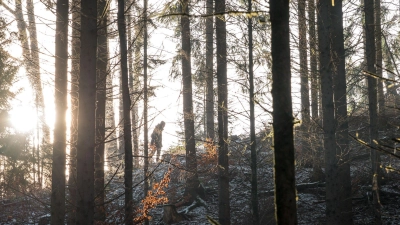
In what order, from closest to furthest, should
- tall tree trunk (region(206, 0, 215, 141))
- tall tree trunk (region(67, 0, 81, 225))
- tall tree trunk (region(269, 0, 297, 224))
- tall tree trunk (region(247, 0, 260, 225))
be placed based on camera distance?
1. tall tree trunk (region(269, 0, 297, 224))
2. tall tree trunk (region(67, 0, 81, 225))
3. tall tree trunk (region(247, 0, 260, 225))
4. tall tree trunk (region(206, 0, 215, 141))

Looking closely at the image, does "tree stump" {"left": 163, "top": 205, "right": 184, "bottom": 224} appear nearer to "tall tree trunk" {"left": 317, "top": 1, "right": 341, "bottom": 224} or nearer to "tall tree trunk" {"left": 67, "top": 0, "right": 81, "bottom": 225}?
"tall tree trunk" {"left": 67, "top": 0, "right": 81, "bottom": 225}

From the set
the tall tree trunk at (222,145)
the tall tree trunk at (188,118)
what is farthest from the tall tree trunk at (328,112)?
the tall tree trunk at (188,118)

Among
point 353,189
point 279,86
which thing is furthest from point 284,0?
point 353,189

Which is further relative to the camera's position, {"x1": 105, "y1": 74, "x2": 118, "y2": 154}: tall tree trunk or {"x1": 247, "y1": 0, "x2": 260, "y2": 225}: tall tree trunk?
{"x1": 247, "y1": 0, "x2": 260, "y2": 225}: tall tree trunk

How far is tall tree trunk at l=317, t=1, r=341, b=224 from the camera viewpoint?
9.07m

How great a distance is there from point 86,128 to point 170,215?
7.89 meters

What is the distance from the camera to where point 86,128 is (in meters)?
6.02

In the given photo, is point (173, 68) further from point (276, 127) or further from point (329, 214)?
point (276, 127)

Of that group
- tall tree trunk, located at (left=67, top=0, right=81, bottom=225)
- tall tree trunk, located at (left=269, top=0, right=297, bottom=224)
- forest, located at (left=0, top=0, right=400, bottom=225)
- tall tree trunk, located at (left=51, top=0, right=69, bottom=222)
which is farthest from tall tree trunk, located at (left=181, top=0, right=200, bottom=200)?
tall tree trunk, located at (left=269, top=0, right=297, bottom=224)

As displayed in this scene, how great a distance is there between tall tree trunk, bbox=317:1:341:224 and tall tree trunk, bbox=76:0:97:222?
547cm

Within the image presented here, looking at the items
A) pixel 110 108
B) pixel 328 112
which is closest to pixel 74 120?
pixel 328 112

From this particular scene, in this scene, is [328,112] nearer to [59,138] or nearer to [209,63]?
[59,138]

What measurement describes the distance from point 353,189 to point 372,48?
15.4 feet

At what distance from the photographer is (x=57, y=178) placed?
8.62 metres
